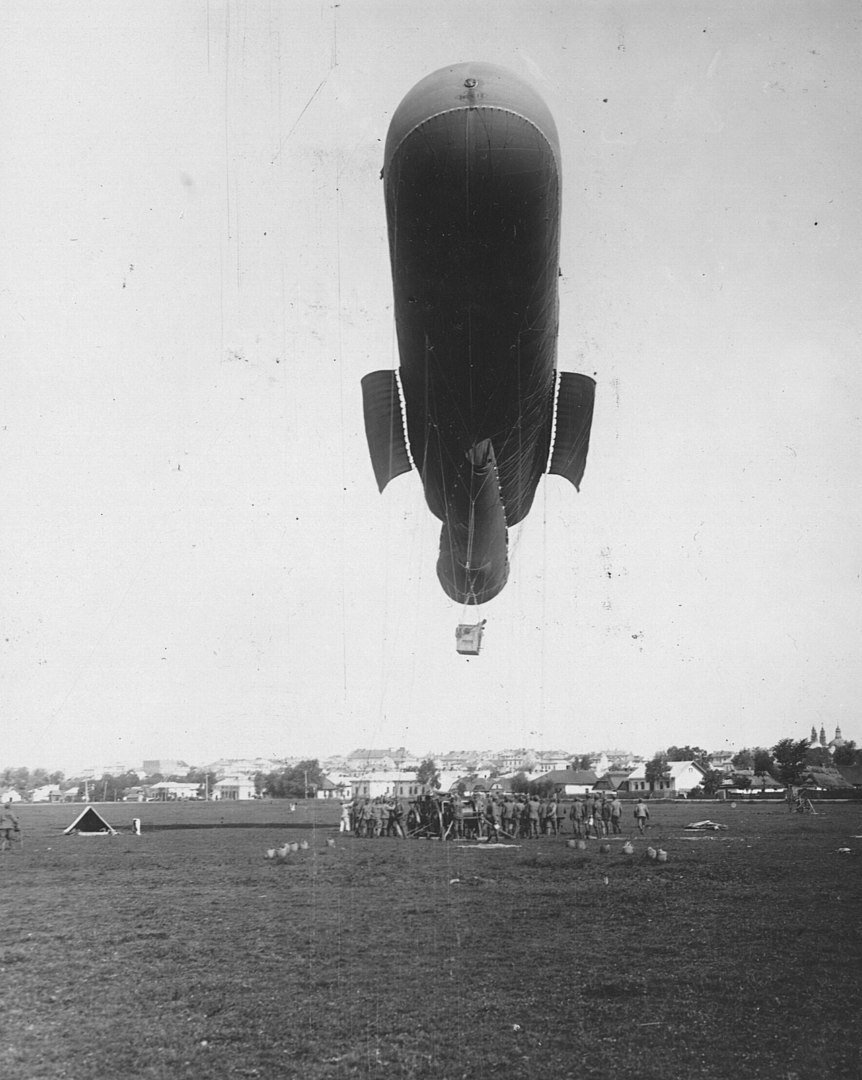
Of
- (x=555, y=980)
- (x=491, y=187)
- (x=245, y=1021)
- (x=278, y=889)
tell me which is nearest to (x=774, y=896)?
(x=555, y=980)

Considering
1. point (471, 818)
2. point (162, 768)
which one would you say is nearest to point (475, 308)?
point (471, 818)

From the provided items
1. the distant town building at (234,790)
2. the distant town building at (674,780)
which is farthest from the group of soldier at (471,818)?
the distant town building at (234,790)

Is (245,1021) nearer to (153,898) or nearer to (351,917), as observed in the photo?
(351,917)

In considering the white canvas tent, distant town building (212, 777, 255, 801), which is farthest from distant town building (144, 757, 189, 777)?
the white canvas tent

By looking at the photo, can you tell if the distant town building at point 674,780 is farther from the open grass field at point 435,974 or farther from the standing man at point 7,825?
the open grass field at point 435,974

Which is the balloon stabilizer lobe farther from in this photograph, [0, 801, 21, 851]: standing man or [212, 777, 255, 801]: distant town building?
[212, 777, 255, 801]: distant town building

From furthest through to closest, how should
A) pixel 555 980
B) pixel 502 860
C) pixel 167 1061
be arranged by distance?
pixel 502 860, pixel 555 980, pixel 167 1061
